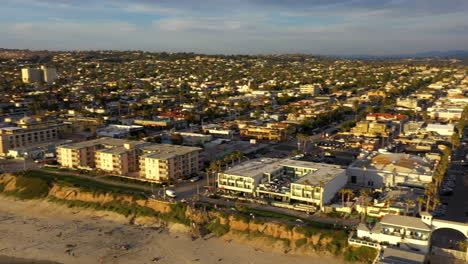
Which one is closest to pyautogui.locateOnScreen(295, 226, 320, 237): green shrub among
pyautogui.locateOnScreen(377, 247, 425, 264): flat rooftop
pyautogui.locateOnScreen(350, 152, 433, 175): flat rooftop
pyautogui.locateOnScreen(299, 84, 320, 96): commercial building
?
pyautogui.locateOnScreen(377, 247, 425, 264): flat rooftop

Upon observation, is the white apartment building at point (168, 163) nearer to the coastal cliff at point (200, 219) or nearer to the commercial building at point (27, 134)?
the coastal cliff at point (200, 219)

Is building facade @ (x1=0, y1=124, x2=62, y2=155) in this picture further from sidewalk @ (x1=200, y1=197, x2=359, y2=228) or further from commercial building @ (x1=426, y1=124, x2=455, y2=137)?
commercial building @ (x1=426, y1=124, x2=455, y2=137)

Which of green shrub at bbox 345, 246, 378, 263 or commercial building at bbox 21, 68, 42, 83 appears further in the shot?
commercial building at bbox 21, 68, 42, 83

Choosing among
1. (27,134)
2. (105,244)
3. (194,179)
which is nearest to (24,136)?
(27,134)

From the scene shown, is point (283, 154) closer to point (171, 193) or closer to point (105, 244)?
point (171, 193)

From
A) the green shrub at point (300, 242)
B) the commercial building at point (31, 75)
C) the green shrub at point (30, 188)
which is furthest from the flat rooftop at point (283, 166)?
the commercial building at point (31, 75)

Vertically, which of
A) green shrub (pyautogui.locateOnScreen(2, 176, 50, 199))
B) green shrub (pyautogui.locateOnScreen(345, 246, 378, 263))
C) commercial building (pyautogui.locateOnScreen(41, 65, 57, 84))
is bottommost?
green shrub (pyautogui.locateOnScreen(2, 176, 50, 199))
